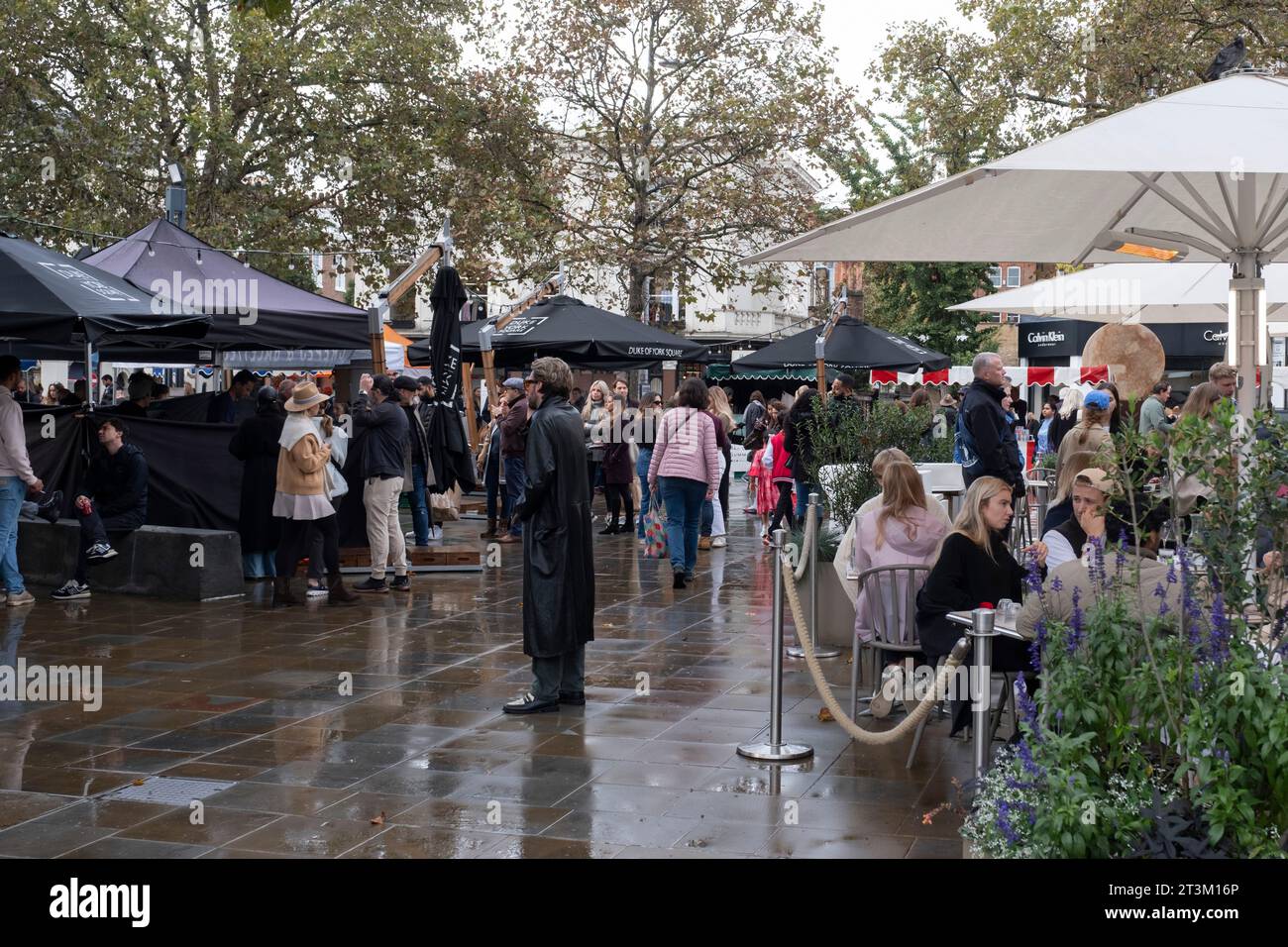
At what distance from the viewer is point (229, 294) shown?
13781 millimetres

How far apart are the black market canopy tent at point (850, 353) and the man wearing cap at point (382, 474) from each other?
768 centimetres

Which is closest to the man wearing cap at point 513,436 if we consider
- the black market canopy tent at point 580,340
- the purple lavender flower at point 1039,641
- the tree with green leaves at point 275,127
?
the black market canopy tent at point 580,340

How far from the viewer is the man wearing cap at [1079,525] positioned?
623cm

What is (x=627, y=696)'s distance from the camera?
26.1 feet

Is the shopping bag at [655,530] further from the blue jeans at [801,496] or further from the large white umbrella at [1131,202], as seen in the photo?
the large white umbrella at [1131,202]

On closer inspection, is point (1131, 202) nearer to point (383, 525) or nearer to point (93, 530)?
point (383, 525)

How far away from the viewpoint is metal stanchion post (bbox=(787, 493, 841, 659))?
27.9ft

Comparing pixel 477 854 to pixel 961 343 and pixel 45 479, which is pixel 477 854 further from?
pixel 961 343

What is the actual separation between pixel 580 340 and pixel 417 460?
416 cm

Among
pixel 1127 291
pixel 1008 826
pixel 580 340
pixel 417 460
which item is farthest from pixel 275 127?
pixel 1008 826

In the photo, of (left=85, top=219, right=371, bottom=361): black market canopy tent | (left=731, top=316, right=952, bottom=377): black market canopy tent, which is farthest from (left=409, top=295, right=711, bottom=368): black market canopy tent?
(left=85, top=219, right=371, bottom=361): black market canopy tent

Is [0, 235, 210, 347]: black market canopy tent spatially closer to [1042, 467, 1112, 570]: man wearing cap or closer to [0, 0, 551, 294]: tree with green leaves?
[1042, 467, 1112, 570]: man wearing cap

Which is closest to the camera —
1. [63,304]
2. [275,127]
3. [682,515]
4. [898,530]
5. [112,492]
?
[898,530]

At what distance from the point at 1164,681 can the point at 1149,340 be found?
393 inches
